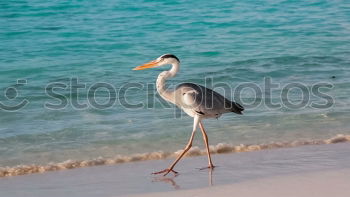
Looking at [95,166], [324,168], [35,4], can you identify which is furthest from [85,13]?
[324,168]

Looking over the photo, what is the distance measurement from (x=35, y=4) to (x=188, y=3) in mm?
3890

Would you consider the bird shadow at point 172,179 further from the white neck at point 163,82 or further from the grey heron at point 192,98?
the white neck at point 163,82

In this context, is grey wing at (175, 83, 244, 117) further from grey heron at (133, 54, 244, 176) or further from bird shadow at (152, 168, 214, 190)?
bird shadow at (152, 168, 214, 190)

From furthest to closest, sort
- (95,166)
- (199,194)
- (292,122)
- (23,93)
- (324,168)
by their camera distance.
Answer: (23,93)
(292,122)
(95,166)
(324,168)
(199,194)

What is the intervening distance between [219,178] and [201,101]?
954mm

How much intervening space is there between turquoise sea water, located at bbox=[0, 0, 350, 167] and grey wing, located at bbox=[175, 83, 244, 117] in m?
0.79

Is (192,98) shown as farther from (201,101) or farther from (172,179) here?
(172,179)

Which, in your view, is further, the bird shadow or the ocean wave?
the ocean wave

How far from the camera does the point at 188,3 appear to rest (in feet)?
58.9

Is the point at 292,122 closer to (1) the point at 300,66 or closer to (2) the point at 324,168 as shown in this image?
(2) the point at 324,168
